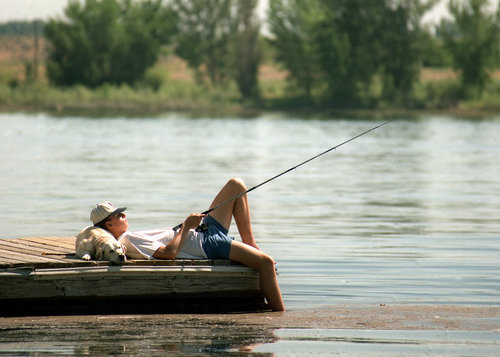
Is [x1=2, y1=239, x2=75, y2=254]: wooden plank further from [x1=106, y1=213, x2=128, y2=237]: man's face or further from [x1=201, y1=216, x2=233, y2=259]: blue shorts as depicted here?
[x1=201, y1=216, x2=233, y2=259]: blue shorts

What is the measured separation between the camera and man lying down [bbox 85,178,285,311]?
24.2 ft

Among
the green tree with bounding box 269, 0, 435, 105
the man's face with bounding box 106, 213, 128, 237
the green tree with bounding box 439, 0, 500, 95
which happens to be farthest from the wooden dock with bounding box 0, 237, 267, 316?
the green tree with bounding box 439, 0, 500, 95

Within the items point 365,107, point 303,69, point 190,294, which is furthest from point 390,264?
point 303,69

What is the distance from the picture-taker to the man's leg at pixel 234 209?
7707mm

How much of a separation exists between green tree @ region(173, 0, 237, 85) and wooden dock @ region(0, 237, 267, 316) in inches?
3073

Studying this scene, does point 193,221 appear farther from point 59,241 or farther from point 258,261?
point 59,241

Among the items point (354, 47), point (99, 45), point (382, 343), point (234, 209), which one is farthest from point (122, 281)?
point (99, 45)

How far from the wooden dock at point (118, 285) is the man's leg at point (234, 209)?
402 mm

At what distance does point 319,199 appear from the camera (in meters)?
17.3

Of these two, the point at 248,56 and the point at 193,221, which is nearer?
the point at 193,221

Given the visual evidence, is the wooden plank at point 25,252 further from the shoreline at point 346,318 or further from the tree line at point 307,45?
the tree line at point 307,45

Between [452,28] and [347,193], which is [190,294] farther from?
[452,28]

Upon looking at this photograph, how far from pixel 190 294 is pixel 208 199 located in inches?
366

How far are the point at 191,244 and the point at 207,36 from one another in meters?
81.7
